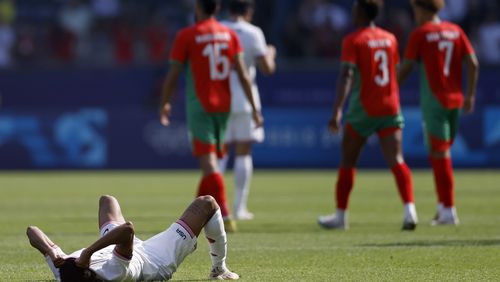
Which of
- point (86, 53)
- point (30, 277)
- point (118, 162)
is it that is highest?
point (30, 277)

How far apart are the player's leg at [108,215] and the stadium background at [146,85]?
16.3 meters

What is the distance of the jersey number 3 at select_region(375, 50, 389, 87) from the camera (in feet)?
37.9

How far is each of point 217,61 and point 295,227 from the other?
181cm

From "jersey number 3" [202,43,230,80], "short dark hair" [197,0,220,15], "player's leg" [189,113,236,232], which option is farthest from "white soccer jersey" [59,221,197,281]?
"short dark hair" [197,0,220,15]

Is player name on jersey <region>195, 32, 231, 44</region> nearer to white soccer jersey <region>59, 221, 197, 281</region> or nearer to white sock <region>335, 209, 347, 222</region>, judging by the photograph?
white sock <region>335, 209, 347, 222</region>

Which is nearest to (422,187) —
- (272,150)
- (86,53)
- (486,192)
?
(486,192)

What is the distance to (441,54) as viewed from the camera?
39.8 feet

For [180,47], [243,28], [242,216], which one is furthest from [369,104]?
[242,216]

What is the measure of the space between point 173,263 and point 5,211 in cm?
749

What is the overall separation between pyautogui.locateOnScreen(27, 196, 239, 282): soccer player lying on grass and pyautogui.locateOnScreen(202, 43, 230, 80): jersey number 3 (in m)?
4.07

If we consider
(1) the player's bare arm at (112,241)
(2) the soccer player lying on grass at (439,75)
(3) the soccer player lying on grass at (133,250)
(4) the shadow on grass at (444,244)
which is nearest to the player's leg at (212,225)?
(3) the soccer player lying on grass at (133,250)

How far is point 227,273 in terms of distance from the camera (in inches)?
297

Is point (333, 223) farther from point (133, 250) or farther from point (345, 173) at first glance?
point (133, 250)

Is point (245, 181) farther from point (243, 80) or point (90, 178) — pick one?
point (90, 178)
